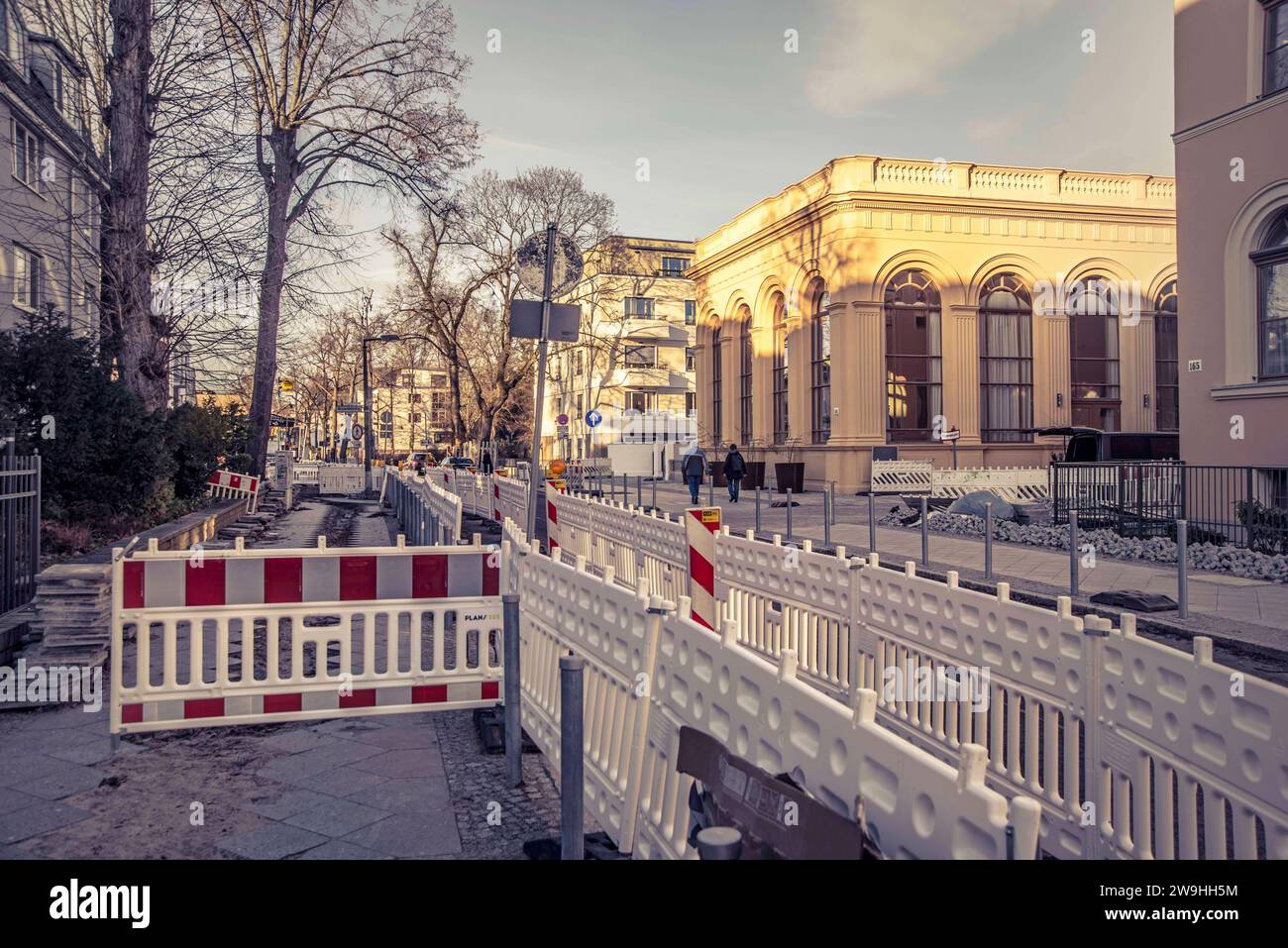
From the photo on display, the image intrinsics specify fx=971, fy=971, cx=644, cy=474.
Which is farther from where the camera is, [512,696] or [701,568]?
[701,568]

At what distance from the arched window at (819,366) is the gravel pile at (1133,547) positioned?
51.6 ft

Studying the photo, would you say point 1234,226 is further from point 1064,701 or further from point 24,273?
point 24,273

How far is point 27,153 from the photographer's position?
24.9 metres

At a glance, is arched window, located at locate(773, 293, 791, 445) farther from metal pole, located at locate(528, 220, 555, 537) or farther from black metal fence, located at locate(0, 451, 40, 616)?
black metal fence, located at locate(0, 451, 40, 616)

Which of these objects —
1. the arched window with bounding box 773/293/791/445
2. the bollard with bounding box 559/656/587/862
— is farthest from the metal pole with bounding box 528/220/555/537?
the arched window with bounding box 773/293/791/445

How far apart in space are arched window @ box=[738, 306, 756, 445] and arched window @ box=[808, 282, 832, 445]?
539 cm

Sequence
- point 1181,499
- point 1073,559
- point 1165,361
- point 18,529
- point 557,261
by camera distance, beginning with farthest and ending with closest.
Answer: point 1165,361
point 1181,499
point 557,261
point 1073,559
point 18,529

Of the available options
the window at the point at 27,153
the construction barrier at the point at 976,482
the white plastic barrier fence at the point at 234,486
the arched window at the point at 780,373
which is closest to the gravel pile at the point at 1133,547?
the construction barrier at the point at 976,482

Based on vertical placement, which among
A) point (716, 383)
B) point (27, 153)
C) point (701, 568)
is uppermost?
point (27, 153)

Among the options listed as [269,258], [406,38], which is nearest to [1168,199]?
[406,38]

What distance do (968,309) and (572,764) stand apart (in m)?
33.2

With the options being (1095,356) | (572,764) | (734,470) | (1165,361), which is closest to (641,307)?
(1095,356)

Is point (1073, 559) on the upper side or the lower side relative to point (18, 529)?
lower
